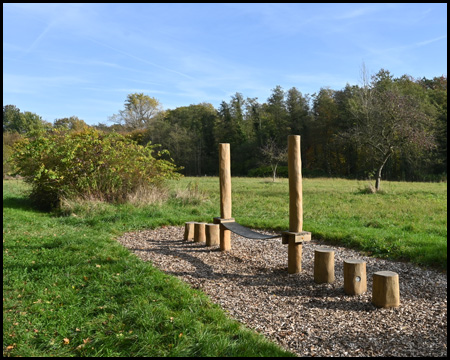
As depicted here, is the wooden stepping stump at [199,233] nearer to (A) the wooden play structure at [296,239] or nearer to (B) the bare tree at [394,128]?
(A) the wooden play structure at [296,239]

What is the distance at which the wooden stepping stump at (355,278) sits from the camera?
4.17 meters

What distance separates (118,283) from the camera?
167 inches

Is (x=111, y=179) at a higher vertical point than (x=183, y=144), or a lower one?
lower

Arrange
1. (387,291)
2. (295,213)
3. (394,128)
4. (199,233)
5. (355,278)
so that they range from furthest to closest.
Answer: (394,128) → (199,233) → (295,213) → (355,278) → (387,291)

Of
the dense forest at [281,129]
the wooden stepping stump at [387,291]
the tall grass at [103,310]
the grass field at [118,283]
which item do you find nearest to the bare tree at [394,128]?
the dense forest at [281,129]

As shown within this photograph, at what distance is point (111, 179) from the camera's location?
10.7 metres

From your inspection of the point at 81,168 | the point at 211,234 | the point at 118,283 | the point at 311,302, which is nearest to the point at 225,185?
the point at 211,234

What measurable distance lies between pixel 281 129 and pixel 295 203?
36042mm

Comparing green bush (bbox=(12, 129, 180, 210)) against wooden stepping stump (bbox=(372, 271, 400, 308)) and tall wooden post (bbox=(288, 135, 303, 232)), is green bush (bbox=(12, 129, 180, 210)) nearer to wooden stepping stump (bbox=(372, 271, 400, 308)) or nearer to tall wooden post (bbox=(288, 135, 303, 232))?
tall wooden post (bbox=(288, 135, 303, 232))

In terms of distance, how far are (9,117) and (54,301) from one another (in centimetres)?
5225

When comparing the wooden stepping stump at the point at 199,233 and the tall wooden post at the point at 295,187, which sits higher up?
the tall wooden post at the point at 295,187

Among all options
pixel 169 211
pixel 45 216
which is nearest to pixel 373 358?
pixel 169 211

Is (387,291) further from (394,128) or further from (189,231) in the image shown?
(394,128)

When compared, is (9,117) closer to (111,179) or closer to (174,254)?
(111,179)
